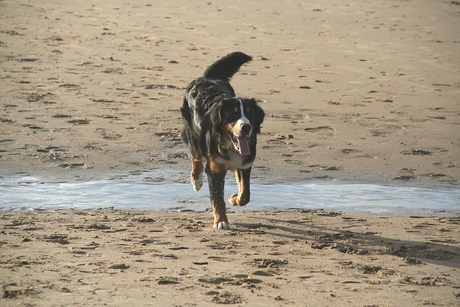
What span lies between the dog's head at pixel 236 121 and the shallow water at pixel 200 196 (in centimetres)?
103

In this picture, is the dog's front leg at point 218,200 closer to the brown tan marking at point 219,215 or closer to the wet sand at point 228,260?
the brown tan marking at point 219,215

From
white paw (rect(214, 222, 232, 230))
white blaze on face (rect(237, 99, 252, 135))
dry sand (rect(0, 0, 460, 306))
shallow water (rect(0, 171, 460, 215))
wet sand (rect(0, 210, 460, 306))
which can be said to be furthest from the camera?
shallow water (rect(0, 171, 460, 215))

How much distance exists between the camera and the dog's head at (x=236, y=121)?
4.17 meters

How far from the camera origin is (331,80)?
31.5 ft

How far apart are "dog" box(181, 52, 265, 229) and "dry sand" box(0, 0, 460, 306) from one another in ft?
1.09

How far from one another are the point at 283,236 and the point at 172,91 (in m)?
4.97

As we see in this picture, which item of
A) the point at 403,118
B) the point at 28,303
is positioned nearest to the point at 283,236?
the point at 28,303

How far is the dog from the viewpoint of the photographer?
4250 mm

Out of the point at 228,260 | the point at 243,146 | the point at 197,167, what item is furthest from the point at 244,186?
the point at 228,260

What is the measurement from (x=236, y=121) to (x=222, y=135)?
0.26 metres

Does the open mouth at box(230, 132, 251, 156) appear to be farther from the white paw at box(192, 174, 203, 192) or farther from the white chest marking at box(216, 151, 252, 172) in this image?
the white paw at box(192, 174, 203, 192)

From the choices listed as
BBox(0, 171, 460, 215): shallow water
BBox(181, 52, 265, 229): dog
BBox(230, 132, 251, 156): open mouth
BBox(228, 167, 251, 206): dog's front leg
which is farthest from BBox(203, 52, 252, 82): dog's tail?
BBox(230, 132, 251, 156): open mouth

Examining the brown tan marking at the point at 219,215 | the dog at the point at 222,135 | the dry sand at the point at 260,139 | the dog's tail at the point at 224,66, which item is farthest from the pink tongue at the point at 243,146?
the dog's tail at the point at 224,66

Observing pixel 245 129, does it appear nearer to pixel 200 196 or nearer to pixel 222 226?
pixel 222 226
